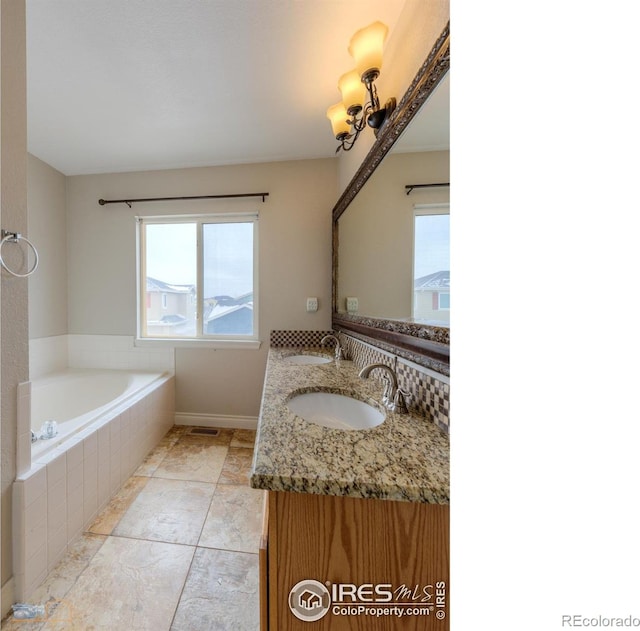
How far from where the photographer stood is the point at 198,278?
2.34 metres

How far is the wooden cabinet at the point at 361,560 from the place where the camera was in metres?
0.56

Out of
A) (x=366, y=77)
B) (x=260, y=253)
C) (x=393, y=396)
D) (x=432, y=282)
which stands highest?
(x=366, y=77)

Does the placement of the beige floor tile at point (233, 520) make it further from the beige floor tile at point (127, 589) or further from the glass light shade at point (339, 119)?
the glass light shade at point (339, 119)

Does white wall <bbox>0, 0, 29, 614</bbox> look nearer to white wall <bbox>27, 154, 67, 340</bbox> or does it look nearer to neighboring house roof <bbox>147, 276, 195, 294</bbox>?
neighboring house roof <bbox>147, 276, 195, 294</bbox>

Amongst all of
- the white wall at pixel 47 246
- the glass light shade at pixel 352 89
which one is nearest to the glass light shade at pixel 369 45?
the glass light shade at pixel 352 89

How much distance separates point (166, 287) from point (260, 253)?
38.2 inches

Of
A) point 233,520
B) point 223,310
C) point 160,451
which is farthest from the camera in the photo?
point 223,310

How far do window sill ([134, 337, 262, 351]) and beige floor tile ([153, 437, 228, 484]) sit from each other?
0.77 metres

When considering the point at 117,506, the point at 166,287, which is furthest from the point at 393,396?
the point at 166,287

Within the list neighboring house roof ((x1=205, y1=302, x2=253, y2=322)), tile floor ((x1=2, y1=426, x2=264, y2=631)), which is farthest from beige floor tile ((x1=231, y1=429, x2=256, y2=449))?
neighboring house roof ((x1=205, y1=302, x2=253, y2=322))

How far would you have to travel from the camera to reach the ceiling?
3.63 feet

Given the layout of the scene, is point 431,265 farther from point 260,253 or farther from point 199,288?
point 199,288

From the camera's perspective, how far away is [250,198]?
222cm
